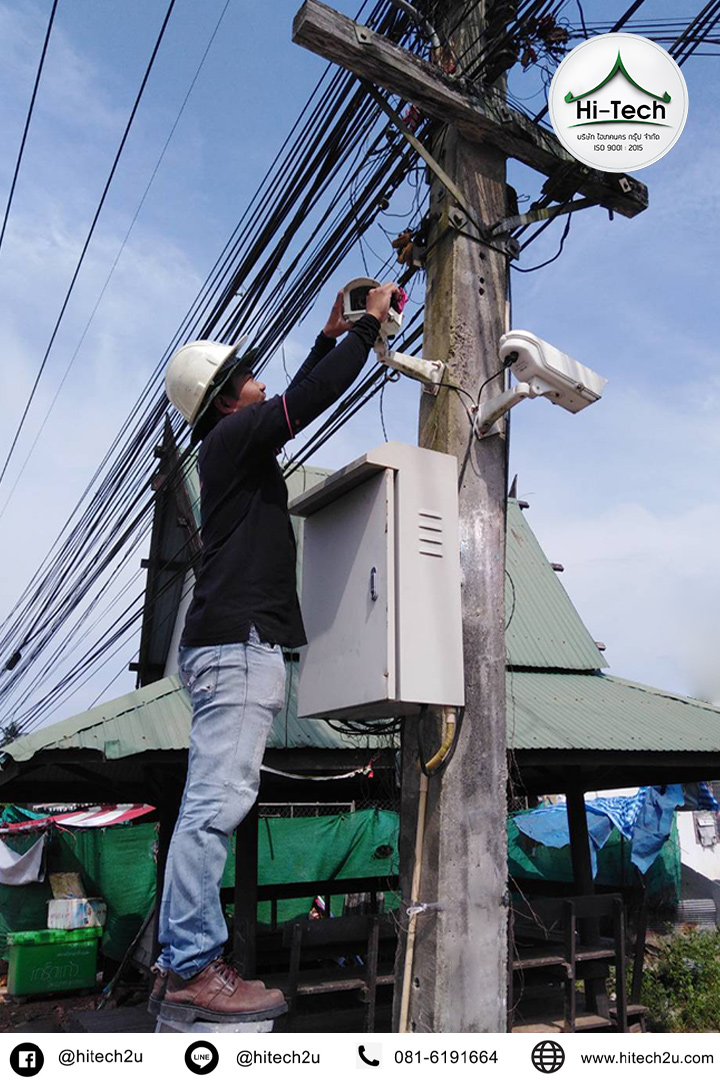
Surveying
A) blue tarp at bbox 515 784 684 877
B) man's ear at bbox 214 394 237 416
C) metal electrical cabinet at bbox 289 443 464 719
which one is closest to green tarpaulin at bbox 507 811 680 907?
blue tarp at bbox 515 784 684 877

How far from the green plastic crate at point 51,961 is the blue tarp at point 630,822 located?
20.2 feet

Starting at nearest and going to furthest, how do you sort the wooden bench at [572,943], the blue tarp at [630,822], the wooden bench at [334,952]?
the wooden bench at [334,952] → the wooden bench at [572,943] → the blue tarp at [630,822]

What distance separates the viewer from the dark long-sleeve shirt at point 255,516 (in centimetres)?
280

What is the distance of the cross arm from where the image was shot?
363cm

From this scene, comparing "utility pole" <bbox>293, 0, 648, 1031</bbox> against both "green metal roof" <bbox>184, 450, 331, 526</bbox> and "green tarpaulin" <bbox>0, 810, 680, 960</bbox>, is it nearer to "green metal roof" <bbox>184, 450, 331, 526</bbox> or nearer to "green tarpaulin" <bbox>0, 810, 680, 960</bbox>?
"green metal roof" <bbox>184, 450, 331, 526</bbox>

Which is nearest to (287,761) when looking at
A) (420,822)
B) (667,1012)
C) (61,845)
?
(420,822)

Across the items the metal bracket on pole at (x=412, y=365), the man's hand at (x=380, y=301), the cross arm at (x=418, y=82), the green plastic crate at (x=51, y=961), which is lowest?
the green plastic crate at (x=51, y=961)

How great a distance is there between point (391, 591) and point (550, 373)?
3.22 feet

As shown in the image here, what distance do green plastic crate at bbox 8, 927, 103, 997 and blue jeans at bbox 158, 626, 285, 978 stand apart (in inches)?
370

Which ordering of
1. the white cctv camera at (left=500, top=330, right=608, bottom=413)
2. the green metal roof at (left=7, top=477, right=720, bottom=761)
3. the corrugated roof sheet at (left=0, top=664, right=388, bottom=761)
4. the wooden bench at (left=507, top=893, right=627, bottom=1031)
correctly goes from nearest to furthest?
the white cctv camera at (left=500, top=330, right=608, bottom=413) → the corrugated roof sheet at (left=0, top=664, right=388, bottom=761) → the green metal roof at (left=7, top=477, right=720, bottom=761) → the wooden bench at (left=507, top=893, right=627, bottom=1031)
